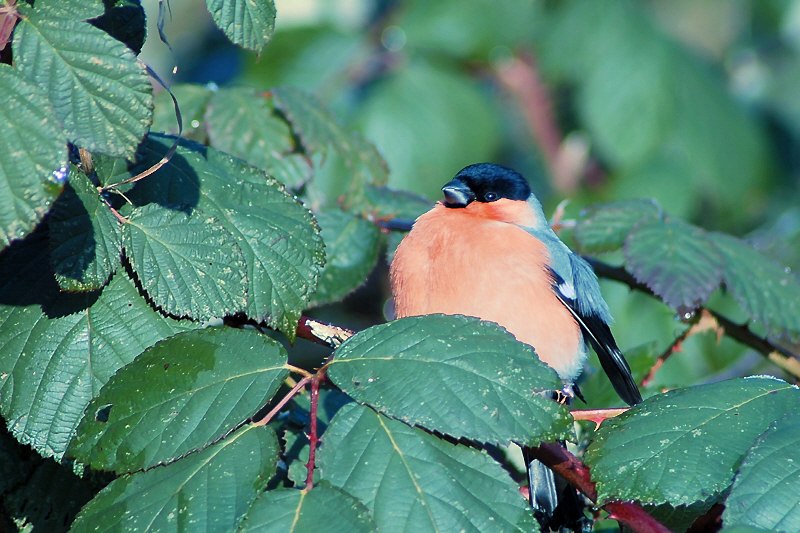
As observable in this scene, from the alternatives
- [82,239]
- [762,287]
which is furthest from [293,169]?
[762,287]

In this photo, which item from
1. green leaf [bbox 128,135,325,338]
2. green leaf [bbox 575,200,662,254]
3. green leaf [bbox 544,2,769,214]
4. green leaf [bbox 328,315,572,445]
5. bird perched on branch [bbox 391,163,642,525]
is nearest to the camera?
green leaf [bbox 328,315,572,445]

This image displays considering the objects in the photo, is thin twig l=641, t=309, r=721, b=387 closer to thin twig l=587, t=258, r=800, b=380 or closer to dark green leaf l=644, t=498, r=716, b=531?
thin twig l=587, t=258, r=800, b=380

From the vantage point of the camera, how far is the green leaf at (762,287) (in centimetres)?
353

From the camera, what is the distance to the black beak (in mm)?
3842

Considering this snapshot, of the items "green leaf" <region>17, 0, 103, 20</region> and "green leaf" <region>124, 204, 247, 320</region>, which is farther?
"green leaf" <region>124, 204, 247, 320</region>

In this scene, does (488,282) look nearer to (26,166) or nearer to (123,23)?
(123,23)

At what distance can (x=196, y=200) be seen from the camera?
2467 millimetres

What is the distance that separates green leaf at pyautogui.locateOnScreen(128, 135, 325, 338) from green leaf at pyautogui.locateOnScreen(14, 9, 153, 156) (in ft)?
1.26

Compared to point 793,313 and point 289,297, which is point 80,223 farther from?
point 793,313

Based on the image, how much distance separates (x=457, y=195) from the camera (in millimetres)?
3855

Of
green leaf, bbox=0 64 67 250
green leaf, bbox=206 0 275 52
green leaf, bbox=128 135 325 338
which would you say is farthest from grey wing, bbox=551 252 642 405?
green leaf, bbox=0 64 67 250

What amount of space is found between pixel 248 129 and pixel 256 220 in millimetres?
1057

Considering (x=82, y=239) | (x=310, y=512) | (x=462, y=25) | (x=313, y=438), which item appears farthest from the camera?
(x=462, y=25)

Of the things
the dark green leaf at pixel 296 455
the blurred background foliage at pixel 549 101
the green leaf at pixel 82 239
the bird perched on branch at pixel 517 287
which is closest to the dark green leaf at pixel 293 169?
the bird perched on branch at pixel 517 287
